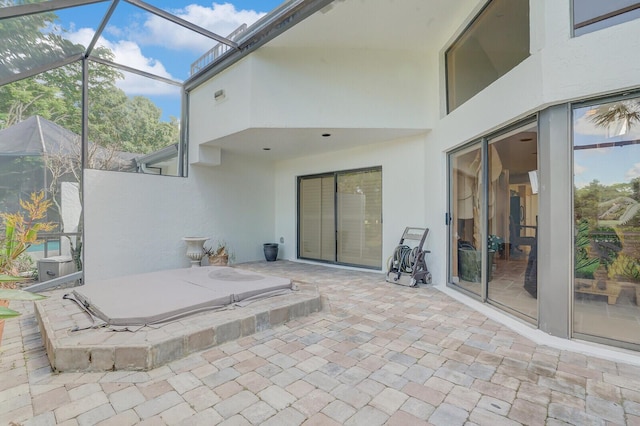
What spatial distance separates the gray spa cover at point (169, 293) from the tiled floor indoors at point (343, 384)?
52cm

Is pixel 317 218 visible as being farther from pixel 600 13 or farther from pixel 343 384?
pixel 600 13

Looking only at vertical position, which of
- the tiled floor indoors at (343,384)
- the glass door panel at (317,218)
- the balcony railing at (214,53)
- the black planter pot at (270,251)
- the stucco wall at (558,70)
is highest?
the balcony railing at (214,53)

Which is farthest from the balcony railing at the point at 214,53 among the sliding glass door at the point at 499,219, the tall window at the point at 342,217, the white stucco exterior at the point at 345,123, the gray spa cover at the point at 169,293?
the sliding glass door at the point at 499,219

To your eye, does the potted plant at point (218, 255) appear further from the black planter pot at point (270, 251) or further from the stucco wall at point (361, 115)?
the black planter pot at point (270, 251)

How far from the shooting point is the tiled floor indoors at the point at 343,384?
1.80 m

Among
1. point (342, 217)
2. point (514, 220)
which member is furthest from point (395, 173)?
point (514, 220)

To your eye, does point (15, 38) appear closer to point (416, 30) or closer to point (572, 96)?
point (416, 30)

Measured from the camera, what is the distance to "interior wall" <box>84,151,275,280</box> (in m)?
5.31

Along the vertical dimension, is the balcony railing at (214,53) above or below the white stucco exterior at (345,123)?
above

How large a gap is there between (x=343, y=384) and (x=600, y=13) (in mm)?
3790

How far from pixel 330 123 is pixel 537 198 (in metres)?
3.13

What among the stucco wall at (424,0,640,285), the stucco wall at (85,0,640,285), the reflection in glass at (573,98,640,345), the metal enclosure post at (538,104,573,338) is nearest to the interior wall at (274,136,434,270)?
the stucco wall at (85,0,640,285)

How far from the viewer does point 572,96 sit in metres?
2.71

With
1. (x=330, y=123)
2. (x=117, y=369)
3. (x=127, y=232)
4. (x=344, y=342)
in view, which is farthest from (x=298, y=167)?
(x=117, y=369)
